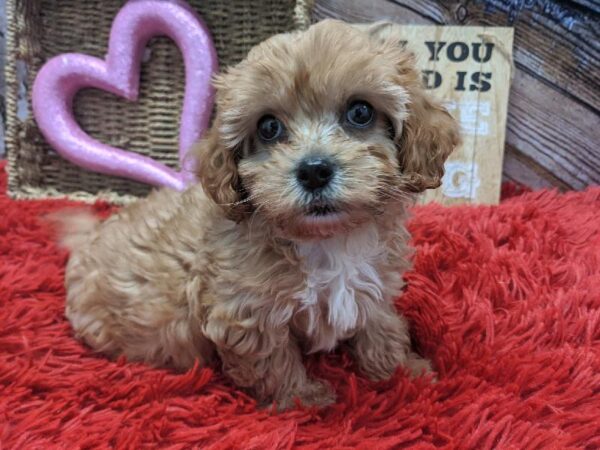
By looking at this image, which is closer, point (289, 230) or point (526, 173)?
point (289, 230)

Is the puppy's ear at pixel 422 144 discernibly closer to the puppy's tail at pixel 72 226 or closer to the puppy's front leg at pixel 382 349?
the puppy's front leg at pixel 382 349

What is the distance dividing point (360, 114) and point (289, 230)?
13.2 inches

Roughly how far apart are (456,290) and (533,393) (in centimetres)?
56

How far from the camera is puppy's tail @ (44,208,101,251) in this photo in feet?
7.62

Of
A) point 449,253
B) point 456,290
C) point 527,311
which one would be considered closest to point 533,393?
point 527,311

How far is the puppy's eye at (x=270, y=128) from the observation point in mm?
1440

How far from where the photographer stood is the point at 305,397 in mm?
1643

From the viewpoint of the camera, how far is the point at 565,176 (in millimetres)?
2910

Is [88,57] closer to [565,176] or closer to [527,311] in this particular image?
[527,311]

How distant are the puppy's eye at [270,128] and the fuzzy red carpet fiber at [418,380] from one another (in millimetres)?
705

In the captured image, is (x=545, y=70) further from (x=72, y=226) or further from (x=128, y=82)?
(x=72, y=226)

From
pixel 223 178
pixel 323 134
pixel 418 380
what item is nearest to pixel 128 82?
pixel 223 178

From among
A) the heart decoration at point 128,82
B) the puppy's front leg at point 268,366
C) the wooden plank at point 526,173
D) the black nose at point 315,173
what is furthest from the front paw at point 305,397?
the wooden plank at point 526,173

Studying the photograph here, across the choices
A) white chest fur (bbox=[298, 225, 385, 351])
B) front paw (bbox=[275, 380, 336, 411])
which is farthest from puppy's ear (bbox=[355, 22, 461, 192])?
front paw (bbox=[275, 380, 336, 411])
